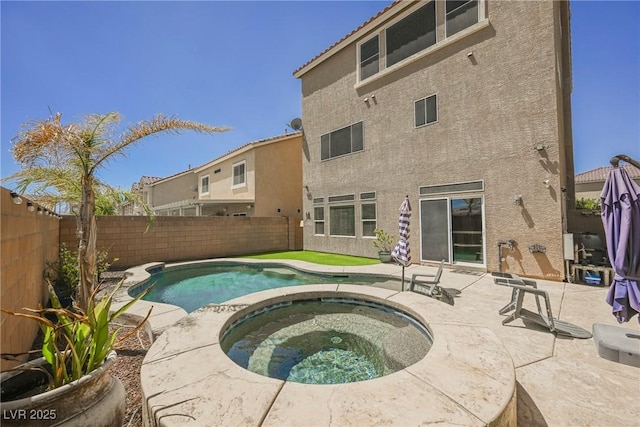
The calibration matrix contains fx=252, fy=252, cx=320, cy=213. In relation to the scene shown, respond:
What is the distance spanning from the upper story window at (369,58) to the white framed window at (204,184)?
17950mm

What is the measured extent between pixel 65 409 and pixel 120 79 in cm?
1125

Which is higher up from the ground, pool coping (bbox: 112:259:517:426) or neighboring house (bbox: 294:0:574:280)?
neighboring house (bbox: 294:0:574:280)

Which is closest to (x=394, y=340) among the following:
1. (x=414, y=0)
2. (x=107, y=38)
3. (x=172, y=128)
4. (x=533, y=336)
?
(x=533, y=336)

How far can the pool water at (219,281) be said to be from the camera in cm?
788

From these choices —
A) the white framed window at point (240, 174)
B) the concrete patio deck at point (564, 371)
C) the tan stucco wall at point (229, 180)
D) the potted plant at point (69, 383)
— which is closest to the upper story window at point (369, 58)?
the tan stucco wall at point (229, 180)

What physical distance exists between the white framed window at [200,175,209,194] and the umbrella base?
26.2m

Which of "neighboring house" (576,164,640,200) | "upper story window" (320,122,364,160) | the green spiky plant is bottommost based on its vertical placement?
the green spiky plant

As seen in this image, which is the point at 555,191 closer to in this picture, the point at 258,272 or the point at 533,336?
the point at 533,336

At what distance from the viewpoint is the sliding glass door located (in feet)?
31.7

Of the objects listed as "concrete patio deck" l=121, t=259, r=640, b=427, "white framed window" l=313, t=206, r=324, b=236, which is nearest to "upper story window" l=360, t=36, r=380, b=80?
"white framed window" l=313, t=206, r=324, b=236

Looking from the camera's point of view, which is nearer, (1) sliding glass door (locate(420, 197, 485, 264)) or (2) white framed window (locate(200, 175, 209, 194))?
(1) sliding glass door (locate(420, 197, 485, 264))

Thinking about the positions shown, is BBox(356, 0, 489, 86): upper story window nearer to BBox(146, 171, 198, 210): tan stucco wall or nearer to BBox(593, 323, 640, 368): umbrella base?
BBox(593, 323, 640, 368): umbrella base

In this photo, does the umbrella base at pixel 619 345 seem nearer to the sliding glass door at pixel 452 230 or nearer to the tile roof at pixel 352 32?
the sliding glass door at pixel 452 230

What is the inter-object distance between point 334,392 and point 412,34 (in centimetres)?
1406
